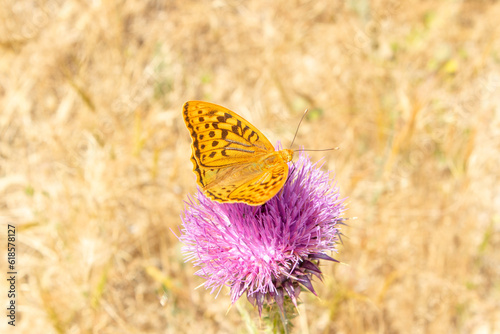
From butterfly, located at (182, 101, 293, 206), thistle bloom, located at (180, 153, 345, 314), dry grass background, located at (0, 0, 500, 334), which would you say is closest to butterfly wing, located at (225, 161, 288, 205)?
butterfly, located at (182, 101, 293, 206)

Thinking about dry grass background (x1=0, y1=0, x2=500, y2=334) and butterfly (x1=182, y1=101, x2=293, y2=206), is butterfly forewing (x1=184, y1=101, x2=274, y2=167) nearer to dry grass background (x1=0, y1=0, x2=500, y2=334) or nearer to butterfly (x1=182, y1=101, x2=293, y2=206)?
butterfly (x1=182, y1=101, x2=293, y2=206)

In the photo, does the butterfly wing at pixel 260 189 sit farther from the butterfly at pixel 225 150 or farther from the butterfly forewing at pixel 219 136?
the butterfly forewing at pixel 219 136

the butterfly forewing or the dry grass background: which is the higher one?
the butterfly forewing

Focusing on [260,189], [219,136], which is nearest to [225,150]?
[219,136]

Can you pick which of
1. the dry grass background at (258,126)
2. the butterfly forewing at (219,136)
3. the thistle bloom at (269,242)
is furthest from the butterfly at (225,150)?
the dry grass background at (258,126)

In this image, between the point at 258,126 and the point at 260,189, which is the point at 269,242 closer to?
the point at 260,189

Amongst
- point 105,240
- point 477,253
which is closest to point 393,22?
point 477,253

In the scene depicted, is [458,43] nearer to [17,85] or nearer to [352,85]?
[352,85]
